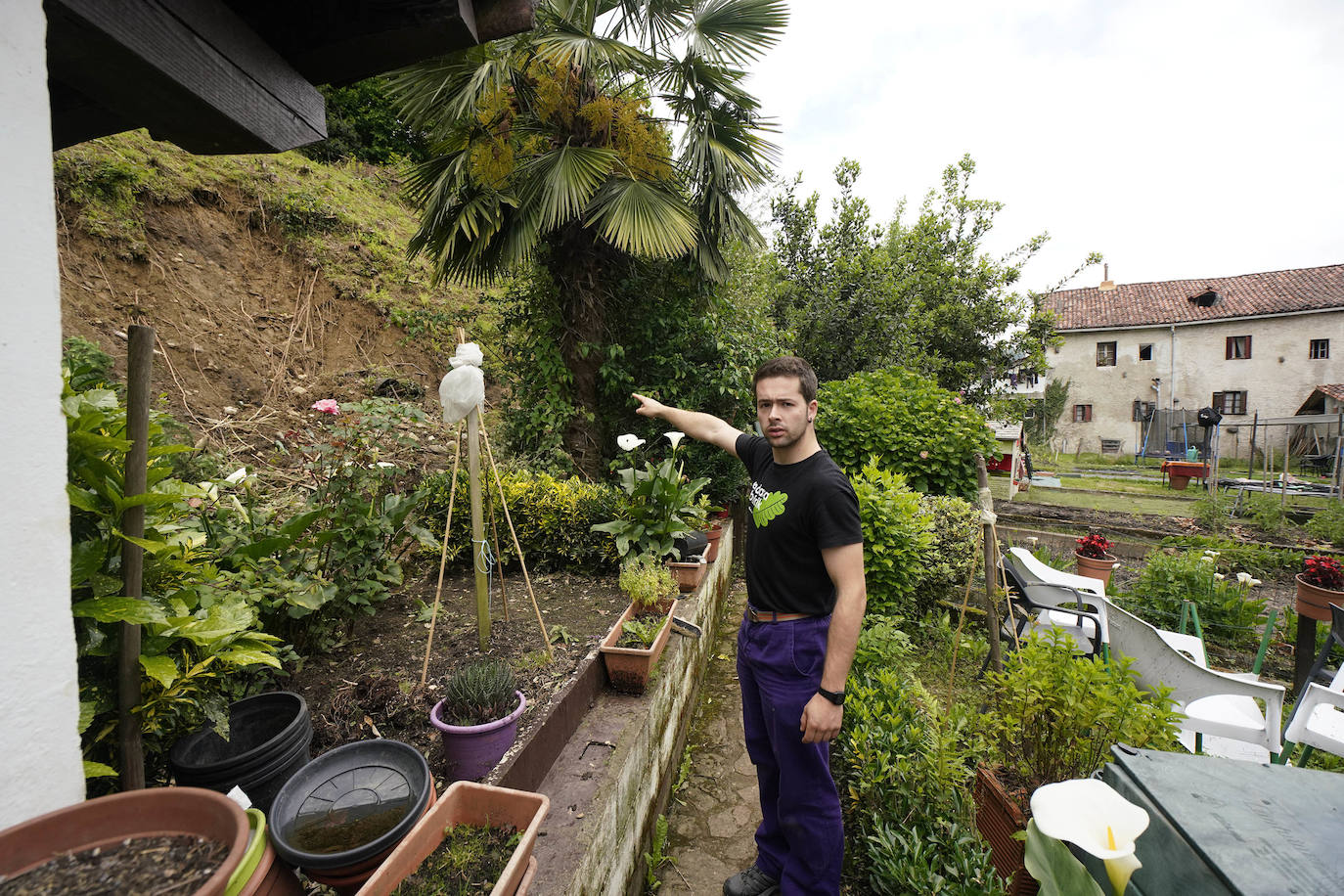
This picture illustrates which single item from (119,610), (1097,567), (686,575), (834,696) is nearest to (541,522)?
(686,575)

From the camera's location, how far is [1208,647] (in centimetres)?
491

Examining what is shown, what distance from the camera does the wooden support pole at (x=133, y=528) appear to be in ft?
4.62

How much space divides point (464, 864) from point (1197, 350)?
107 feet

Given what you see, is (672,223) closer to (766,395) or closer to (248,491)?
(766,395)

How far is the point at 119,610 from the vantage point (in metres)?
1.29

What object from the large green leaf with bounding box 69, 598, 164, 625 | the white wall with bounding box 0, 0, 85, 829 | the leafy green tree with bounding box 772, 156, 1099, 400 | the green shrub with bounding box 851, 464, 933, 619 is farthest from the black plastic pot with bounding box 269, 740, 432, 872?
the leafy green tree with bounding box 772, 156, 1099, 400

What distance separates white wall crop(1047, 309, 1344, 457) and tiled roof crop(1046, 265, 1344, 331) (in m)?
0.41

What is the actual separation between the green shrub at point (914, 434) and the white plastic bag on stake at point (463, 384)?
4.51 metres

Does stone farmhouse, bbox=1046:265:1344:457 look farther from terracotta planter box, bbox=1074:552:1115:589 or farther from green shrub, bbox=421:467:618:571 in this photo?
green shrub, bbox=421:467:618:571

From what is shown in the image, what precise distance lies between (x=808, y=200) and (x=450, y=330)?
20.6ft

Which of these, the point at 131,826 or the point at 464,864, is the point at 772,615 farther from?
the point at 131,826

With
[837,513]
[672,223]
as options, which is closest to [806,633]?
[837,513]

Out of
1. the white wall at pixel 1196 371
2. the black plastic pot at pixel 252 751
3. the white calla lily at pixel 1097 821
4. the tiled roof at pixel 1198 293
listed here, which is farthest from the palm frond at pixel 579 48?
the white wall at pixel 1196 371

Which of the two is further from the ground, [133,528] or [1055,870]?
[133,528]
